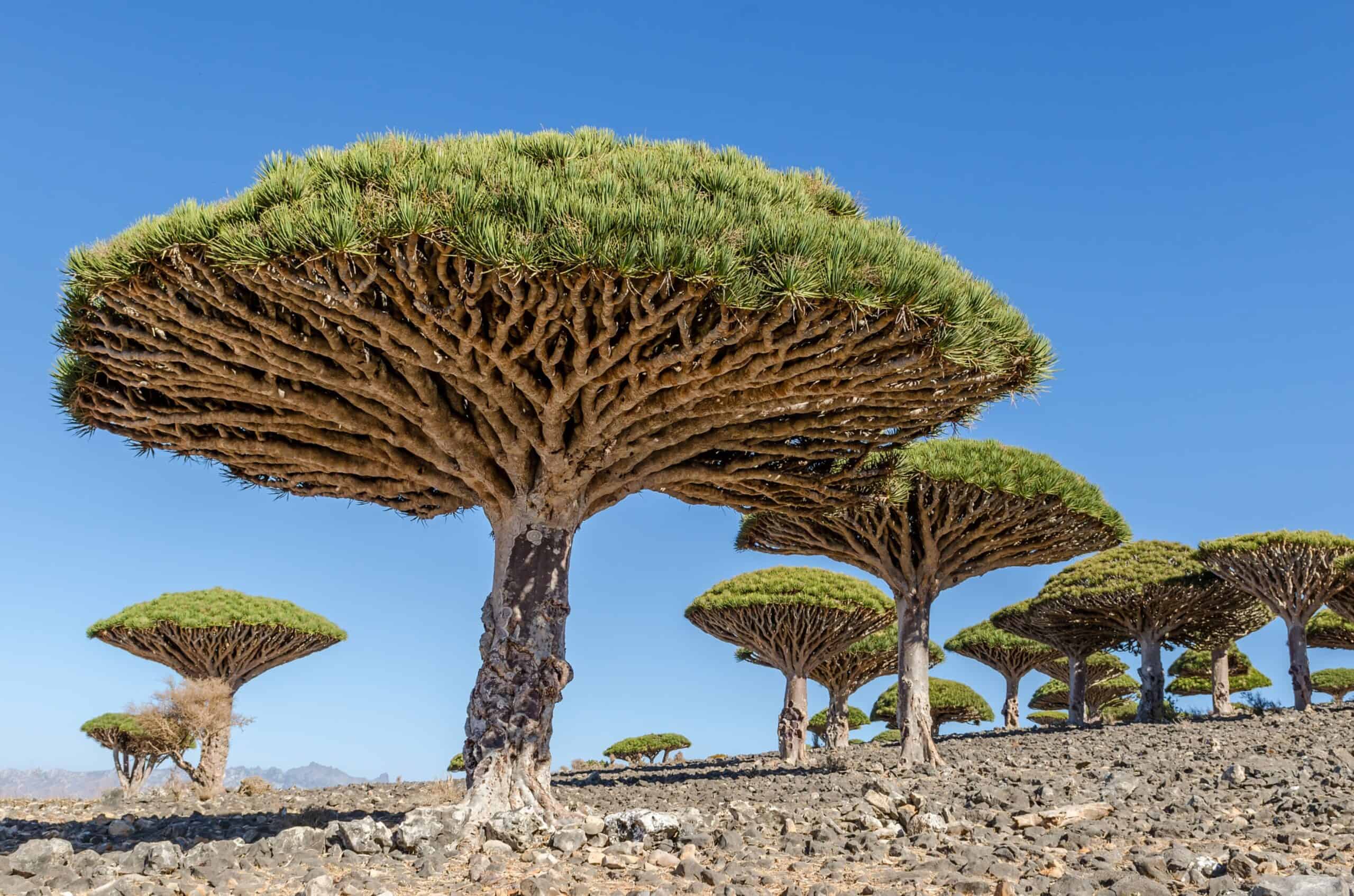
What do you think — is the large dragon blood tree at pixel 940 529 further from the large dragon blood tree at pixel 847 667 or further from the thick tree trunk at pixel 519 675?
the large dragon blood tree at pixel 847 667

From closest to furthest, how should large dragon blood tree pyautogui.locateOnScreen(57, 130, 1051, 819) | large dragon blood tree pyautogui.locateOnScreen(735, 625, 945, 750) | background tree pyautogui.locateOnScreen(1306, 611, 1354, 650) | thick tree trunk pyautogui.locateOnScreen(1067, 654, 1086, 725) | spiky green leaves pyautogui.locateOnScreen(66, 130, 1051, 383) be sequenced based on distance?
spiky green leaves pyautogui.locateOnScreen(66, 130, 1051, 383)
large dragon blood tree pyautogui.locateOnScreen(57, 130, 1051, 819)
large dragon blood tree pyautogui.locateOnScreen(735, 625, 945, 750)
thick tree trunk pyautogui.locateOnScreen(1067, 654, 1086, 725)
background tree pyautogui.locateOnScreen(1306, 611, 1354, 650)

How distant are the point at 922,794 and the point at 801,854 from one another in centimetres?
323

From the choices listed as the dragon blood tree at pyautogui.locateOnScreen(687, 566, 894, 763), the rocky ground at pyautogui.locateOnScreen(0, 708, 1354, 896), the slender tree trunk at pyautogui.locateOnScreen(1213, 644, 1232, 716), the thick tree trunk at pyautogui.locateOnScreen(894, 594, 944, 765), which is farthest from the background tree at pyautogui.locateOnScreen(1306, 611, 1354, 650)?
the rocky ground at pyautogui.locateOnScreen(0, 708, 1354, 896)

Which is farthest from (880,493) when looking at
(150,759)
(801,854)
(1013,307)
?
(150,759)

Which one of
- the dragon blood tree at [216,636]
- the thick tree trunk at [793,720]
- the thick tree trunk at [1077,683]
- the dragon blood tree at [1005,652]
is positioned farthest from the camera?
the dragon blood tree at [1005,652]

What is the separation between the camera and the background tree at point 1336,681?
4684 cm

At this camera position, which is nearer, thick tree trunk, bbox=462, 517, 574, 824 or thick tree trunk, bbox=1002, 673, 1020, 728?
thick tree trunk, bbox=462, 517, 574, 824

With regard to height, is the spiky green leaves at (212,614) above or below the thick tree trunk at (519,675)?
above

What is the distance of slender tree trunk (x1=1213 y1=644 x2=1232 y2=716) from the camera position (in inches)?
995

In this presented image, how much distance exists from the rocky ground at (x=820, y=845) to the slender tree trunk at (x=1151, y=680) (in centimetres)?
1262

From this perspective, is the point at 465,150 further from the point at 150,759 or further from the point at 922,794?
the point at 150,759

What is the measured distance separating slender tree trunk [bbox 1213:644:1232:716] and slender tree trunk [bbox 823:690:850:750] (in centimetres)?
938

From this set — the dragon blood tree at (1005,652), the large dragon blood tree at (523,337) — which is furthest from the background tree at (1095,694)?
the large dragon blood tree at (523,337)

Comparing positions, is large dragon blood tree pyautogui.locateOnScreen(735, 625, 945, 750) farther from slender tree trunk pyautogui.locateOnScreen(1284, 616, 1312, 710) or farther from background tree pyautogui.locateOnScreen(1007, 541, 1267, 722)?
slender tree trunk pyautogui.locateOnScreen(1284, 616, 1312, 710)
